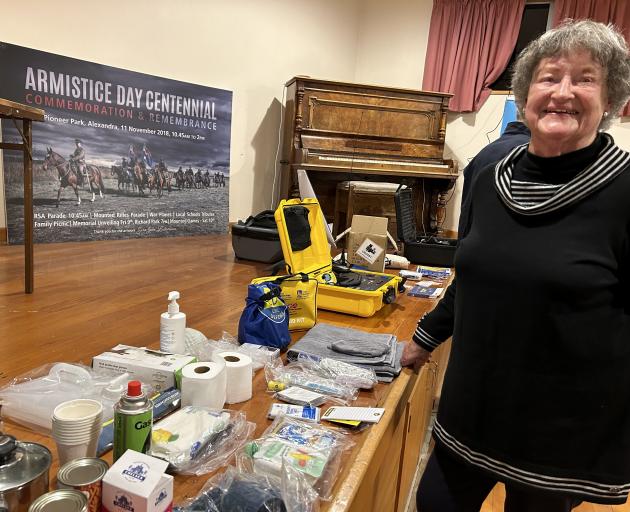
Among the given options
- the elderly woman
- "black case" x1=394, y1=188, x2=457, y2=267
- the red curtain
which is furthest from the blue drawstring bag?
the red curtain

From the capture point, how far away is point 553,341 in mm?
911

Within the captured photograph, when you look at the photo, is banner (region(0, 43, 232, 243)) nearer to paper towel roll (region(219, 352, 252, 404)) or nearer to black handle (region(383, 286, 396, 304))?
black handle (region(383, 286, 396, 304))

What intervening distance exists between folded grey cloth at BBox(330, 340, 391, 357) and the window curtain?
173 inches

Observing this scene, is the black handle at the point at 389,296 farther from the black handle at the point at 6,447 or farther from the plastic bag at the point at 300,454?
the black handle at the point at 6,447

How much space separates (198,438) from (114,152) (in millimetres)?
3354

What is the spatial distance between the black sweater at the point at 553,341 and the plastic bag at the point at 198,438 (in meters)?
0.47

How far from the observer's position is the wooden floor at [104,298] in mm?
Result: 1573

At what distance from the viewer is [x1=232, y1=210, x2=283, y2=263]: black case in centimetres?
297

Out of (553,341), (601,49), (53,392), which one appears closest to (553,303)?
(553,341)

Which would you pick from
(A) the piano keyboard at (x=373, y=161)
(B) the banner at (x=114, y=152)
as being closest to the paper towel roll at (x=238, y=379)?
(B) the banner at (x=114, y=152)

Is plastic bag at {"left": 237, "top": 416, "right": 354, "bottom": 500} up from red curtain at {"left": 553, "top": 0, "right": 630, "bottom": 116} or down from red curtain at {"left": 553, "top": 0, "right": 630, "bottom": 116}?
down

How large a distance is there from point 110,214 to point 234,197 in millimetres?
1415

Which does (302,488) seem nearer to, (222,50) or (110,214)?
(110,214)

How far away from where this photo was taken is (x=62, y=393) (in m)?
1.08
